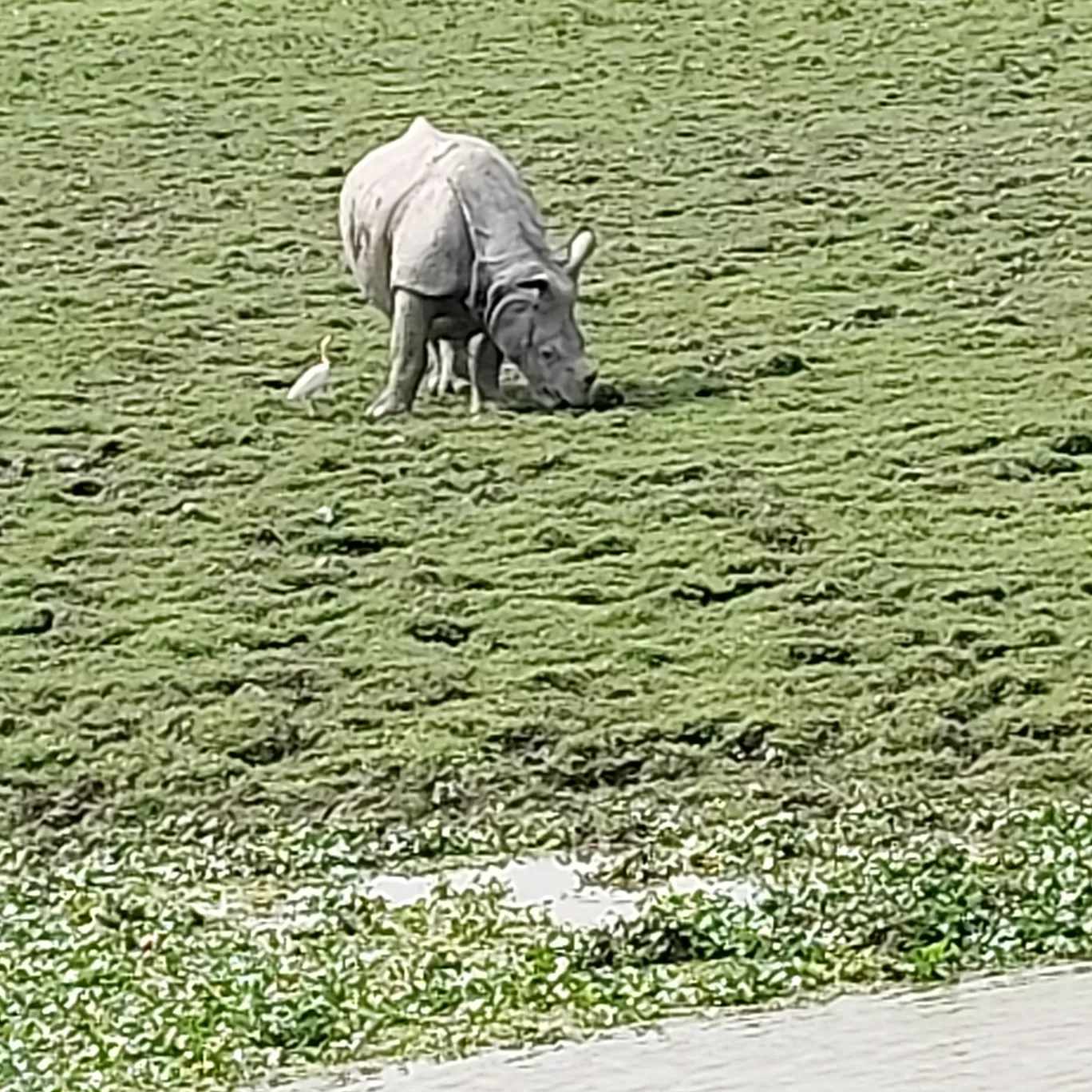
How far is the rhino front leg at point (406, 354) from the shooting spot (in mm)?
8500

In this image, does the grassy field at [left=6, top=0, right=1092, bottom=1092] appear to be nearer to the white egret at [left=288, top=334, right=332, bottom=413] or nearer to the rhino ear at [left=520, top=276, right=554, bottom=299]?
the white egret at [left=288, top=334, right=332, bottom=413]

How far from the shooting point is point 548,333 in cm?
849

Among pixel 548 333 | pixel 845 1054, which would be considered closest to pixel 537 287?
pixel 548 333

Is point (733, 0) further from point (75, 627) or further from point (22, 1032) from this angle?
point (22, 1032)

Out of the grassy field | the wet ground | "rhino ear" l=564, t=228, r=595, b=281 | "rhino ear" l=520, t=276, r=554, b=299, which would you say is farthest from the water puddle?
"rhino ear" l=564, t=228, r=595, b=281

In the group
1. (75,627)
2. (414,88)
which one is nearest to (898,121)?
(414,88)

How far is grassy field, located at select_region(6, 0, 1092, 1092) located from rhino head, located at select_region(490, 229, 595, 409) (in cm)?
14

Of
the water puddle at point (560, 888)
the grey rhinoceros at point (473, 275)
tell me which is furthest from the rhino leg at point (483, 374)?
the water puddle at point (560, 888)

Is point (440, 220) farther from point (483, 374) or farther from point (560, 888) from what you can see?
point (560, 888)

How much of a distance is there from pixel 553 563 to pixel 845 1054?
338cm

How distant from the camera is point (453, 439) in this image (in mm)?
8273

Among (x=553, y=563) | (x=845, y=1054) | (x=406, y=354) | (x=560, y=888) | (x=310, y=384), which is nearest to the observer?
(x=845, y=1054)

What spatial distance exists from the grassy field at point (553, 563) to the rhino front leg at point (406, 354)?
10 cm

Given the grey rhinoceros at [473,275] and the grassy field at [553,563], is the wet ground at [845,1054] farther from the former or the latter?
the grey rhinoceros at [473,275]
